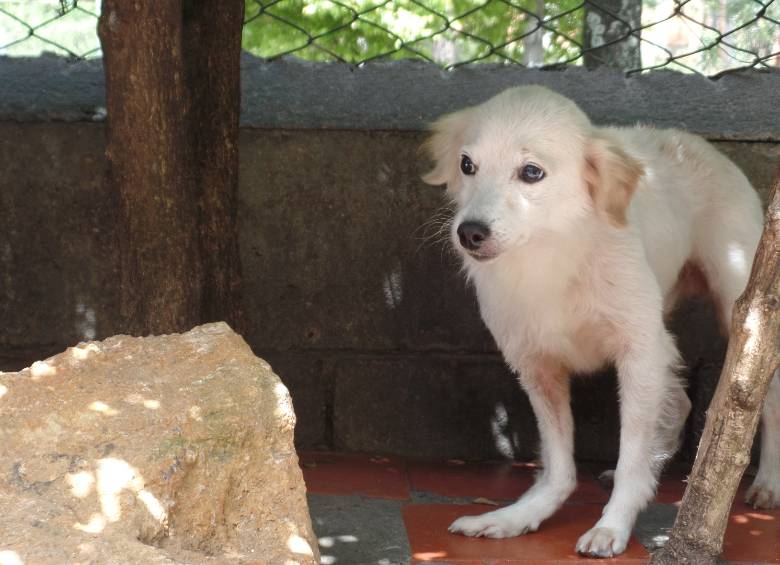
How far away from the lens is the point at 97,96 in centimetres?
448

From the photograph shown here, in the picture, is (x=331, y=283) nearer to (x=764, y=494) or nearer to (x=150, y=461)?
(x=764, y=494)

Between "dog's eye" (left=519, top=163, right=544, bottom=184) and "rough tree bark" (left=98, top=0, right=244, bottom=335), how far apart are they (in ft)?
3.19

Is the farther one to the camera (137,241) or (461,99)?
(461,99)

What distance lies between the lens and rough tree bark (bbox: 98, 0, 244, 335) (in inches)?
124

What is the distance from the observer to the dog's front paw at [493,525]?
3.46m

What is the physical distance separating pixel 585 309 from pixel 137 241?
4.78 feet

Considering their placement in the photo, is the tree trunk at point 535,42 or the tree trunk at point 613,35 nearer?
the tree trunk at point 613,35

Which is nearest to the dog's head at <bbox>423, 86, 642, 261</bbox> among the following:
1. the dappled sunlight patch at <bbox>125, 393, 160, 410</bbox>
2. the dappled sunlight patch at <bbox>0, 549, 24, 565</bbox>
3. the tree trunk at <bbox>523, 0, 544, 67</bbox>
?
the dappled sunlight patch at <bbox>125, 393, 160, 410</bbox>

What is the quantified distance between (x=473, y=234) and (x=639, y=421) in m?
0.85

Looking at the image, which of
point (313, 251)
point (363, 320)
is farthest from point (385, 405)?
point (313, 251)

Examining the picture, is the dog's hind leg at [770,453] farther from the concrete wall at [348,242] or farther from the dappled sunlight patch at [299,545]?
the dappled sunlight patch at [299,545]

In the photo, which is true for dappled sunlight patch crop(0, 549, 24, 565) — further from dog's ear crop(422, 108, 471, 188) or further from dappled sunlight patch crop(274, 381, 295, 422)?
dog's ear crop(422, 108, 471, 188)

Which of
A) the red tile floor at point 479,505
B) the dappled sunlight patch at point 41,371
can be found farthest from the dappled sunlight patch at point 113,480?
the red tile floor at point 479,505

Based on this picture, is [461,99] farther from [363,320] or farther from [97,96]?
[97,96]
